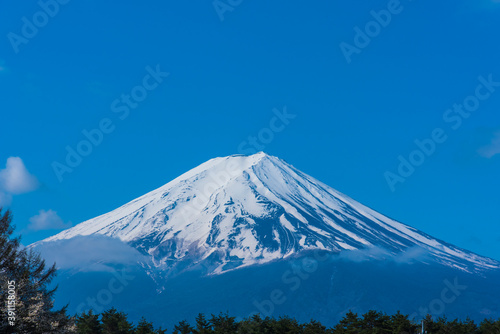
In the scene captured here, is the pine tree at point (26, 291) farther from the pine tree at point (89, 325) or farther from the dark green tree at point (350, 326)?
the dark green tree at point (350, 326)

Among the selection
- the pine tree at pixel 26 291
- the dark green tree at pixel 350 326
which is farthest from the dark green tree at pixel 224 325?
the pine tree at pixel 26 291

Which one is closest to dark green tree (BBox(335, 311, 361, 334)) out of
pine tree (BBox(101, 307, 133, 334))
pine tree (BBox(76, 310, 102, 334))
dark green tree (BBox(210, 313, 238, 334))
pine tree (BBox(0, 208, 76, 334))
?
dark green tree (BBox(210, 313, 238, 334))

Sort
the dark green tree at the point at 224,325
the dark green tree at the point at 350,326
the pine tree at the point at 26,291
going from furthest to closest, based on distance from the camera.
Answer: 1. the dark green tree at the point at 224,325
2. the dark green tree at the point at 350,326
3. the pine tree at the point at 26,291

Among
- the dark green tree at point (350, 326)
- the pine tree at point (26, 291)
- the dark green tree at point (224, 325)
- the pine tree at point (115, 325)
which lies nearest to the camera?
the pine tree at point (26, 291)

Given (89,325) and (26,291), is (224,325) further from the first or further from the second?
(26,291)

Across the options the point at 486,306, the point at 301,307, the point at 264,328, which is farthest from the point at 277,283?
the point at 264,328

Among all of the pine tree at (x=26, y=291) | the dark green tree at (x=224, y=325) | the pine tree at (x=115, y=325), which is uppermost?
the pine tree at (x=115, y=325)

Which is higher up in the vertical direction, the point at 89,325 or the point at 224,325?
the point at 89,325

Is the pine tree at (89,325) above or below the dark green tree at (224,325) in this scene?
above

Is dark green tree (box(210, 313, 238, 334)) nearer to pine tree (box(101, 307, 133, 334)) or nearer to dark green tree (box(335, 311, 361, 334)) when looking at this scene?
pine tree (box(101, 307, 133, 334))

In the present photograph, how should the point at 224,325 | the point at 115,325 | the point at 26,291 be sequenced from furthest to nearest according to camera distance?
the point at 224,325 < the point at 115,325 < the point at 26,291

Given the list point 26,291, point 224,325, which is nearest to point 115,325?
point 224,325

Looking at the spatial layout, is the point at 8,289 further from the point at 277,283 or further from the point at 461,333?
the point at 277,283
